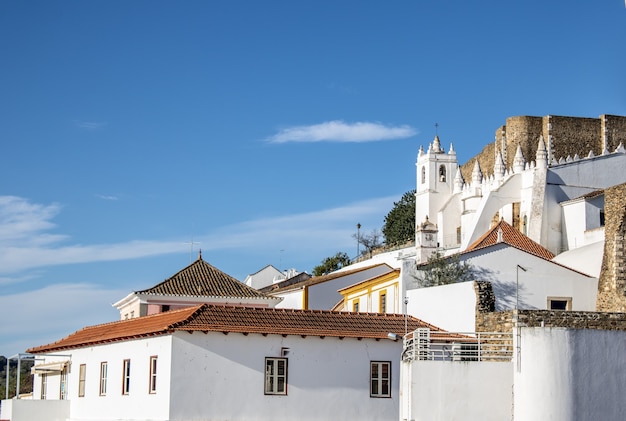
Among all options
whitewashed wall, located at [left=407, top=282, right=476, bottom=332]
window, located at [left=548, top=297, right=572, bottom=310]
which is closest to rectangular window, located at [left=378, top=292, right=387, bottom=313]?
whitewashed wall, located at [left=407, top=282, right=476, bottom=332]

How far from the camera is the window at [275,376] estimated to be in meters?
32.0

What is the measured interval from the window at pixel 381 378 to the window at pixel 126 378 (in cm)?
766

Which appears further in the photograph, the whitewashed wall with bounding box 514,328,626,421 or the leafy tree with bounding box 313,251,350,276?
the leafy tree with bounding box 313,251,350,276

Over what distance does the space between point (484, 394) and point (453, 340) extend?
13.2 feet

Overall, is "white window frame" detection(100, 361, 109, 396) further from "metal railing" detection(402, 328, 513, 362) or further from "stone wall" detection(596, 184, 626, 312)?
"stone wall" detection(596, 184, 626, 312)

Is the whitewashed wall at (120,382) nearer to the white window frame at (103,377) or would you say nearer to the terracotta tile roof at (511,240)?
the white window frame at (103,377)

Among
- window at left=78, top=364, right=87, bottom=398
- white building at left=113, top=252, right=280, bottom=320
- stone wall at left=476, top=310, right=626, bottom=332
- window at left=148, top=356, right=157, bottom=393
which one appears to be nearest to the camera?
window at left=148, top=356, right=157, bottom=393

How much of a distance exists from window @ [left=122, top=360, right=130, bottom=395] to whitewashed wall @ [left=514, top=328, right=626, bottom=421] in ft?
42.9

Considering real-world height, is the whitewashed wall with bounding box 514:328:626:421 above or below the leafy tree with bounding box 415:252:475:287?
below

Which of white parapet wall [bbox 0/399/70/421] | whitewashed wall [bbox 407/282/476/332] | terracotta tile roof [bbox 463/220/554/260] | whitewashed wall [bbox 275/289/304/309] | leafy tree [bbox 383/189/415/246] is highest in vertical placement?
leafy tree [bbox 383/189/415/246]

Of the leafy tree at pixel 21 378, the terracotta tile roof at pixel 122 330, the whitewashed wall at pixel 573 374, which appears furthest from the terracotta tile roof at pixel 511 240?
the leafy tree at pixel 21 378

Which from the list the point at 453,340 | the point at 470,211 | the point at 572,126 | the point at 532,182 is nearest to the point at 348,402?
the point at 453,340

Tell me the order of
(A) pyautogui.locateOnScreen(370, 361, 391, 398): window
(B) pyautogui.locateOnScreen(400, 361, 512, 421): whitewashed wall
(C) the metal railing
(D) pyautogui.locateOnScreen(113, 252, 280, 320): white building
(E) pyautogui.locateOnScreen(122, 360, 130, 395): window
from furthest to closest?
(D) pyautogui.locateOnScreen(113, 252, 280, 320): white building → (E) pyautogui.locateOnScreen(122, 360, 130, 395): window → (A) pyautogui.locateOnScreen(370, 361, 391, 398): window → (C) the metal railing → (B) pyautogui.locateOnScreen(400, 361, 512, 421): whitewashed wall

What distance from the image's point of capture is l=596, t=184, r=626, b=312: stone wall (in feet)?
136
